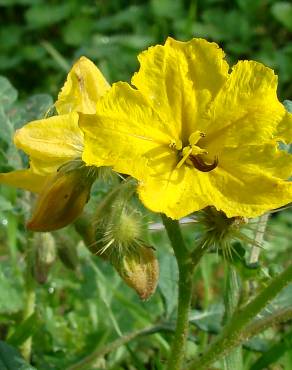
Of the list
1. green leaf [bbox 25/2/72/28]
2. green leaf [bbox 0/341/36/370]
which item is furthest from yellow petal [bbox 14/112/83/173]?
green leaf [bbox 25/2/72/28]

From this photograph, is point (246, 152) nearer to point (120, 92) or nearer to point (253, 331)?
point (120, 92)

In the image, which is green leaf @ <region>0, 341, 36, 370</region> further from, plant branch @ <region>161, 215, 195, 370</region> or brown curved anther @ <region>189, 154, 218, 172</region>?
→ brown curved anther @ <region>189, 154, 218, 172</region>

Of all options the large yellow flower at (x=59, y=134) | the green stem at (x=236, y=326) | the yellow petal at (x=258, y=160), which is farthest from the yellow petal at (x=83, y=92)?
the green stem at (x=236, y=326)

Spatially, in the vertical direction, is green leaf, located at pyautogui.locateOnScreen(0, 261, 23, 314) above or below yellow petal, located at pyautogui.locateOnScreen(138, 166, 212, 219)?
below

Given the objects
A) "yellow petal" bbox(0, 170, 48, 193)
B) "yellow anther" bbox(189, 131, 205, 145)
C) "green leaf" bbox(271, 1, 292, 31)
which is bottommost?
"green leaf" bbox(271, 1, 292, 31)

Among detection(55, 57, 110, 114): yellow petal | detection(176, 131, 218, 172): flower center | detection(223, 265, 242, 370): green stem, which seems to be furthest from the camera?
detection(223, 265, 242, 370): green stem

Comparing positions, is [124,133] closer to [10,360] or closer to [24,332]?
[10,360]

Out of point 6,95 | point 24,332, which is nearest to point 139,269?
point 24,332

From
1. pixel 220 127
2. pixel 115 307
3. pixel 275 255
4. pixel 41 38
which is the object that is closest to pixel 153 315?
pixel 115 307
